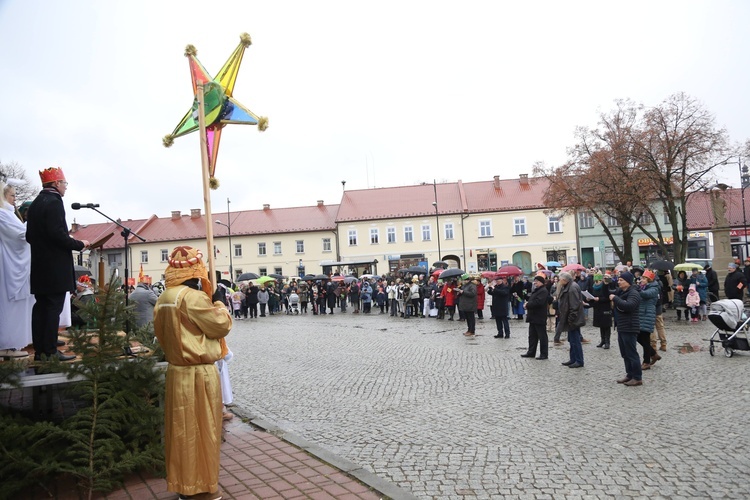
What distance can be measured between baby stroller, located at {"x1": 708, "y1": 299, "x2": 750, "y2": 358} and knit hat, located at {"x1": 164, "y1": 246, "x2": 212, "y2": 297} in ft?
34.3

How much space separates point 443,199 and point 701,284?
40043mm

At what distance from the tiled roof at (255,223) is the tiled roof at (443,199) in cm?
358

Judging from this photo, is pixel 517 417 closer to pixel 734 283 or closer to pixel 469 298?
pixel 469 298

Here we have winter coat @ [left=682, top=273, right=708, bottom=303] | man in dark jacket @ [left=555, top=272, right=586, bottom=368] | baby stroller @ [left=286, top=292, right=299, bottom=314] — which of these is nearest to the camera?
man in dark jacket @ [left=555, top=272, right=586, bottom=368]

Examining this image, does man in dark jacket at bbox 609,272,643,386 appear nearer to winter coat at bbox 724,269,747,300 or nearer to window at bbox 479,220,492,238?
winter coat at bbox 724,269,747,300

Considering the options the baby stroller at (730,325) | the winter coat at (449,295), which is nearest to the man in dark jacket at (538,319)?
the baby stroller at (730,325)

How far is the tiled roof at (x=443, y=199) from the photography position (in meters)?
55.8

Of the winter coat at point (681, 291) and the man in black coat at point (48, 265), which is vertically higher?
the man in black coat at point (48, 265)

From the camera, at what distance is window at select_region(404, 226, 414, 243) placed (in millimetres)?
56375

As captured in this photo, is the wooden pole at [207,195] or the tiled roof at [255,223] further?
the tiled roof at [255,223]

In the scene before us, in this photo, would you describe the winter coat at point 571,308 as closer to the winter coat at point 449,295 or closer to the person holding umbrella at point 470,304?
the person holding umbrella at point 470,304

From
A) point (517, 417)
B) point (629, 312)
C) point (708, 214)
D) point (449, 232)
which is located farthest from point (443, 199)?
point (517, 417)

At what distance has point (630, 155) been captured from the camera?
23359mm

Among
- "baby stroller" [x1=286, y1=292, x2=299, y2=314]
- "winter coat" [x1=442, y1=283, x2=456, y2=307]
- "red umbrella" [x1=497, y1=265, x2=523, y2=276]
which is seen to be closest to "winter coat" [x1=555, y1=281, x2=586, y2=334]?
"red umbrella" [x1=497, y1=265, x2=523, y2=276]
